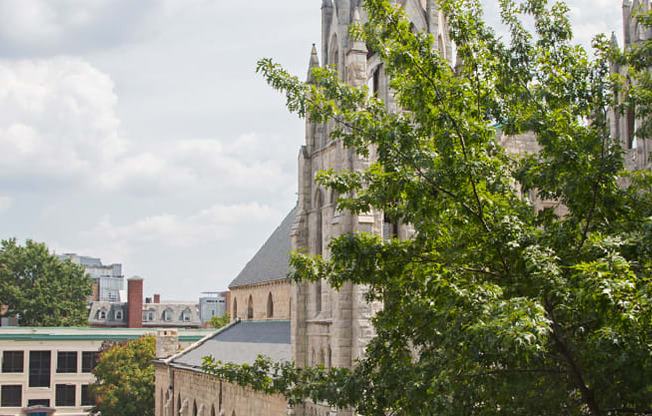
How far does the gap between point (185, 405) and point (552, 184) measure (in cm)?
3468

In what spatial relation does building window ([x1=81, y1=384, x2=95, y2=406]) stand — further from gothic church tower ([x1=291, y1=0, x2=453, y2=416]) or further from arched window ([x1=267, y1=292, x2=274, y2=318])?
gothic church tower ([x1=291, y1=0, x2=453, y2=416])

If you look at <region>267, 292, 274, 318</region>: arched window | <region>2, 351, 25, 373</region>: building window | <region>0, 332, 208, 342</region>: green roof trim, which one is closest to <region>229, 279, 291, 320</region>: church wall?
<region>267, 292, 274, 318</region>: arched window

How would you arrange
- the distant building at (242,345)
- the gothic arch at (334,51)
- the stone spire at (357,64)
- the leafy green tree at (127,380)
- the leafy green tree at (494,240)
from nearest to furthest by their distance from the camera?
the leafy green tree at (494,240) → the stone spire at (357,64) → the gothic arch at (334,51) → the distant building at (242,345) → the leafy green tree at (127,380)

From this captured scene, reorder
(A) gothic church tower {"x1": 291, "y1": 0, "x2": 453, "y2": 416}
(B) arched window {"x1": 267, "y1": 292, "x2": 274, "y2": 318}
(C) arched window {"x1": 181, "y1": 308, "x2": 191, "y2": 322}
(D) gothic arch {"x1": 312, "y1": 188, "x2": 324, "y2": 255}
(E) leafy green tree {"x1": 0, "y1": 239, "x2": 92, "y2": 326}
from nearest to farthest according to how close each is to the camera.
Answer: (A) gothic church tower {"x1": 291, "y1": 0, "x2": 453, "y2": 416} < (D) gothic arch {"x1": 312, "y1": 188, "x2": 324, "y2": 255} < (B) arched window {"x1": 267, "y1": 292, "x2": 274, "y2": 318} < (E) leafy green tree {"x1": 0, "y1": 239, "x2": 92, "y2": 326} < (C) arched window {"x1": 181, "y1": 308, "x2": 191, "y2": 322}

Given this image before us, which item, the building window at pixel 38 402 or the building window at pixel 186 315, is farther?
the building window at pixel 186 315

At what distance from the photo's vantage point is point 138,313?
95125 mm

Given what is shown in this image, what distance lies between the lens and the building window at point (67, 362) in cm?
7288

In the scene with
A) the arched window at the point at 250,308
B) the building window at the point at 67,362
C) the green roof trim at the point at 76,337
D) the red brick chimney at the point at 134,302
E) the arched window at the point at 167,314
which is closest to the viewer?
the arched window at the point at 250,308

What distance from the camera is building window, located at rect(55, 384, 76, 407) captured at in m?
72.6

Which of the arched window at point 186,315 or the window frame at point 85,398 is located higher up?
the arched window at point 186,315

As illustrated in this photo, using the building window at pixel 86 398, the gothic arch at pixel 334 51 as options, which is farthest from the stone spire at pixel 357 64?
the building window at pixel 86 398

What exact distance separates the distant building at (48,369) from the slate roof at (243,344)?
23096 mm

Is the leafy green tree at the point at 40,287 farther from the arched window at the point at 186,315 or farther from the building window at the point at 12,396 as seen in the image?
the arched window at the point at 186,315

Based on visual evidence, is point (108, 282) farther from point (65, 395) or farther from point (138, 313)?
point (65, 395)
